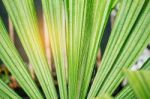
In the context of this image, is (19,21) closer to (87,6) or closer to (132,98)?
(87,6)

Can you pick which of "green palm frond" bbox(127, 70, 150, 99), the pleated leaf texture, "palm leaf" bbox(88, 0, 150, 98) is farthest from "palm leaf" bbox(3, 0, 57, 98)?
"green palm frond" bbox(127, 70, 150, 99)

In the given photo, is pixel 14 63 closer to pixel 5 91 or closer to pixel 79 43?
pixel 5 91

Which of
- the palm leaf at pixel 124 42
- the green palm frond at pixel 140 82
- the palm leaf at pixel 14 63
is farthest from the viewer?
the palm leaf at pixel 14 63

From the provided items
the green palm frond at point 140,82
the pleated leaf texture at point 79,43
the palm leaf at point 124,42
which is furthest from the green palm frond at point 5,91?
the green palm frond at point 140,82

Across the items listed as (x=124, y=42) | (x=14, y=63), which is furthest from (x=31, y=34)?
(x=124, y=42)

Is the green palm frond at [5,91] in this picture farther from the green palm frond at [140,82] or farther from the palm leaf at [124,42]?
the green palm frond at [140,82]

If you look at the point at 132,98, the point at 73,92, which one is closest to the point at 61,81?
the point at 73,92

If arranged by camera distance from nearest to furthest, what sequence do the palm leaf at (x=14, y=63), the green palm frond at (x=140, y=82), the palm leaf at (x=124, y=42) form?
1. the green palm frond at (x=140, y=82)
2. the palm leaf at (x=124, y=42)
3. the palm leaf at (x=14, y=63)

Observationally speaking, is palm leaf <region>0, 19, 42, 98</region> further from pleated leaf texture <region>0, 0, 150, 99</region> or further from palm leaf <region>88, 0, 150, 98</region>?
palm leaf <region>88, 0, 150, 98</region>
